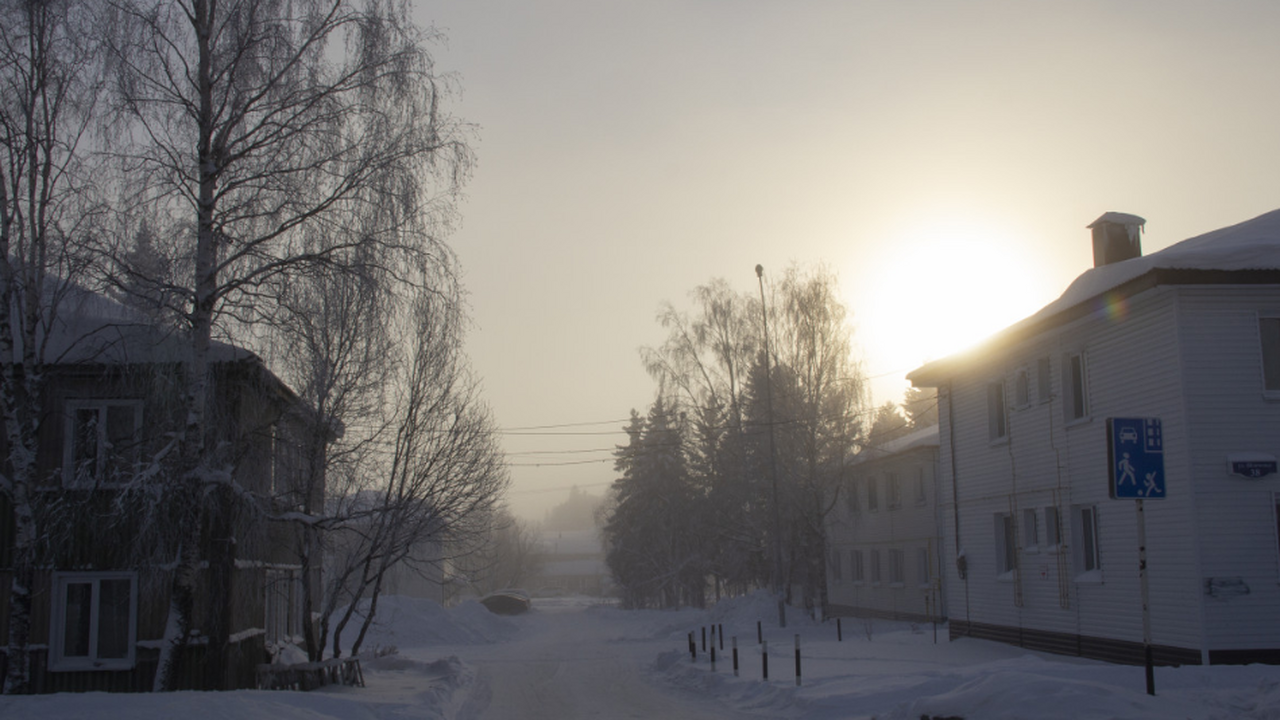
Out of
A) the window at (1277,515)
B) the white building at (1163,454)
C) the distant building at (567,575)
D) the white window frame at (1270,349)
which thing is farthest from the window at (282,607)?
the distant building at (567,575)

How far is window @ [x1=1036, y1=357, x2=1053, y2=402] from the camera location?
2134 cm

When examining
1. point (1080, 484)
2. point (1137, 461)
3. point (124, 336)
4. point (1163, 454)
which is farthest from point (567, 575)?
point (1137, 461)

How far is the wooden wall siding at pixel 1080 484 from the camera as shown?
55.3 feet

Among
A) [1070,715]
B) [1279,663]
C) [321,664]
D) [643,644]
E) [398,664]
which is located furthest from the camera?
[643,644]

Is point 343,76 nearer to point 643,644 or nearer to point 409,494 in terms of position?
point 409,494

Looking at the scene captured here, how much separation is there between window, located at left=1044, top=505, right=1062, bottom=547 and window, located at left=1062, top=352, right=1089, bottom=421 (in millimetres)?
2103

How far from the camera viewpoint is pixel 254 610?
19.7 m

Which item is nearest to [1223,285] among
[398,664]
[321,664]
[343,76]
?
[343,76]

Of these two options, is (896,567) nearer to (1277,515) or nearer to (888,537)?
(888,537)

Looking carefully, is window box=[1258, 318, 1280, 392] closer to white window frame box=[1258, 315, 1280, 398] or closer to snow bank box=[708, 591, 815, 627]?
white window frame box=[1258, 315, 1280, 398]

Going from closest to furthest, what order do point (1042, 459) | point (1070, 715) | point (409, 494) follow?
point (1070, 715) < point (409, 494) < point (1042, 459)

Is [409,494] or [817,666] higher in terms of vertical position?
[409,494]

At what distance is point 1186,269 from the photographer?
16438mm

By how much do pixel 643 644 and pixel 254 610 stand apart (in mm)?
20210
